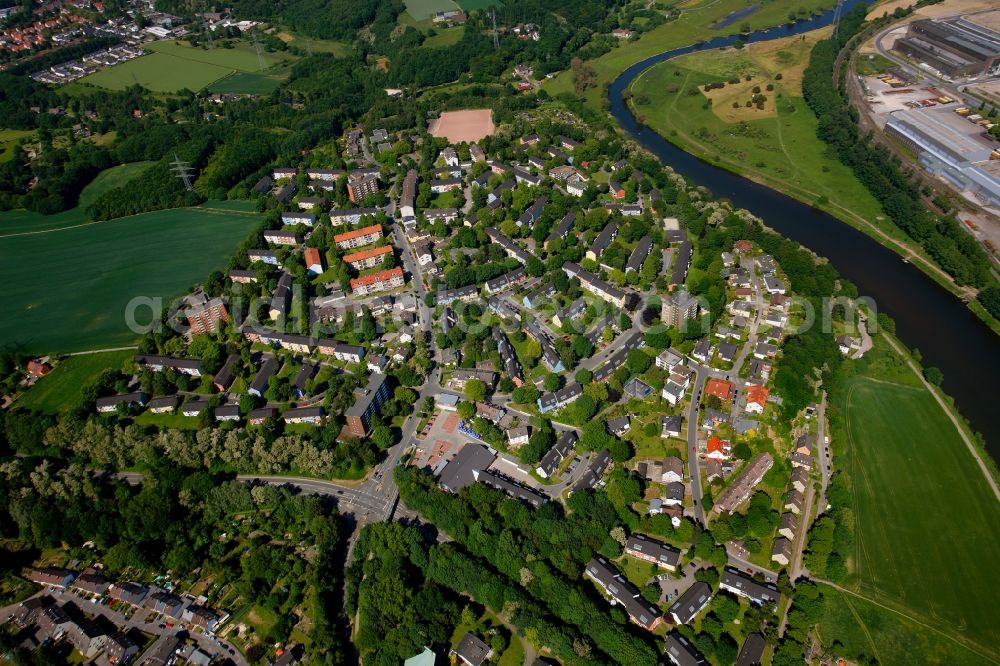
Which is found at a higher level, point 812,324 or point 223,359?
point 812,324

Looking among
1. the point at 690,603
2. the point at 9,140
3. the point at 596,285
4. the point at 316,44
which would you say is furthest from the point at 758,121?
the point at 9,140

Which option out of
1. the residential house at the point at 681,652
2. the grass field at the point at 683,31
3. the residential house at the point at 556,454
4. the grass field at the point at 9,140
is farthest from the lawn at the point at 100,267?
the grass field at the point at 683,31

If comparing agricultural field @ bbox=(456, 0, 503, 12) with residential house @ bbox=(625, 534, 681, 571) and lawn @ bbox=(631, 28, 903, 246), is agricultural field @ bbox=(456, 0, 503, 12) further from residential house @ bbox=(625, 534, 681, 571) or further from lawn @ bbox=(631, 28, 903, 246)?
residential house @ bbox=(625, 534, 681, 571)

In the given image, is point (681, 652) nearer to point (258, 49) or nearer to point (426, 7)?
point (258, 49)

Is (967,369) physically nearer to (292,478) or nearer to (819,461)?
(819,461)

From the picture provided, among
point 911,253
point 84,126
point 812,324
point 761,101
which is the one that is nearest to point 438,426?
point 812,324
